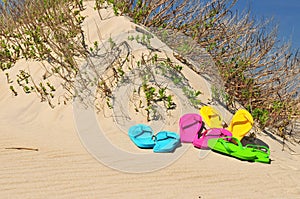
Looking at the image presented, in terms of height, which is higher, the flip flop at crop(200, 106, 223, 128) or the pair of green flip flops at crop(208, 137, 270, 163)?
the flip flop at crop(200, 106, 223, 128)

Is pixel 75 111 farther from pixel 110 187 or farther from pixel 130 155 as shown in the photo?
pixel 110 187

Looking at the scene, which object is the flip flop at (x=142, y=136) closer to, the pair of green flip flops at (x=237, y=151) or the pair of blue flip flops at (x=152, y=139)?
the pair of blue flip flops at (x=152, y=139)

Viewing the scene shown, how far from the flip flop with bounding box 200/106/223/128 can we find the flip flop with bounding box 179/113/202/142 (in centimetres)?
11

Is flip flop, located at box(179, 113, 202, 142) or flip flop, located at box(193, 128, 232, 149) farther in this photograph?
flip flop, located at box(179, 113, 202, 142)

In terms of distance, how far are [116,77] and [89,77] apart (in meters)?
0.41

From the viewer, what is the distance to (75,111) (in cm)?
441

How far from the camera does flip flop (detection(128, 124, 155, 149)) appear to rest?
374 cm

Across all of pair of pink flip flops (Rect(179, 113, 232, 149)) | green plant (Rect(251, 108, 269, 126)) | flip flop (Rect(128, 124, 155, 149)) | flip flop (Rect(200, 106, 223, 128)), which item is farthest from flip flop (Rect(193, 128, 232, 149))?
green plant (Rect(251, 108, 269, 126))

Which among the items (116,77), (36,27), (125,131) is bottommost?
(125,131)

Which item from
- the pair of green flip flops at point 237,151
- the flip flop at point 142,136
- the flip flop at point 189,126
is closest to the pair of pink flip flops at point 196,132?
the flip flop at point 189,126

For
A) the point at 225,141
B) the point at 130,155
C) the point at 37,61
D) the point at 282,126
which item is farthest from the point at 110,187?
the point at 37,61

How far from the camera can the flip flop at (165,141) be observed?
366 cm

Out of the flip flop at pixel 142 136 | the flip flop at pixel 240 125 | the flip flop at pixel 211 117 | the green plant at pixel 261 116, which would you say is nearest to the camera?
the flip flop at pixel 142 136

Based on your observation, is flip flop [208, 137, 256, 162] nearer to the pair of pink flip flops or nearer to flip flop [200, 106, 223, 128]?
the pair of pink flip flops
